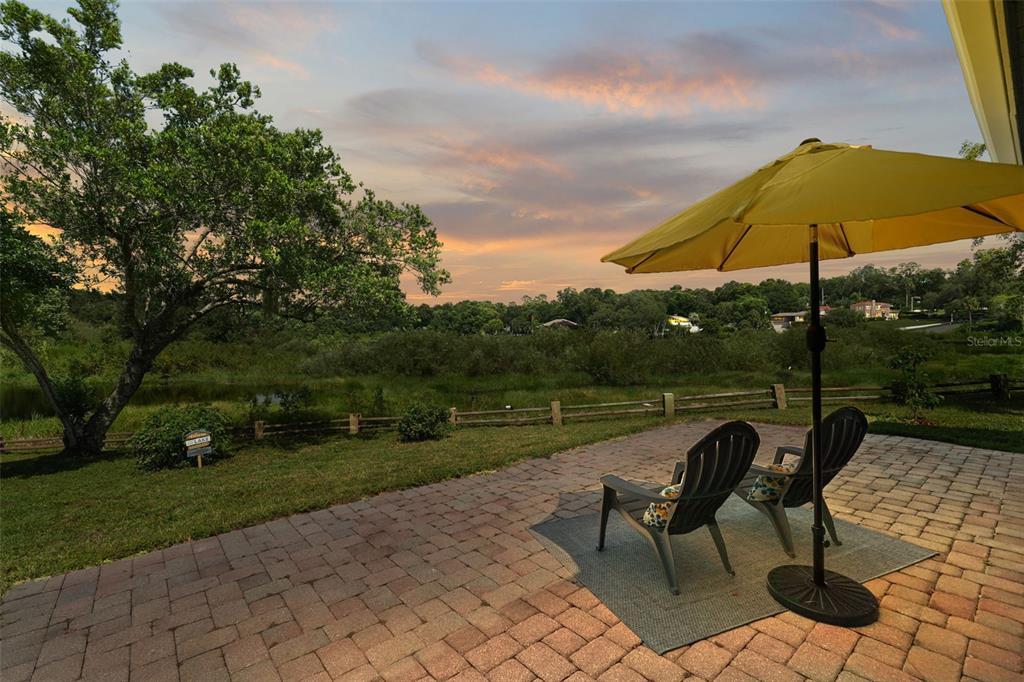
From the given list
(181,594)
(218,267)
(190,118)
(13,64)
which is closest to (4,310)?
(218,267)

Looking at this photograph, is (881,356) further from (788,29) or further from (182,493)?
(182,493)

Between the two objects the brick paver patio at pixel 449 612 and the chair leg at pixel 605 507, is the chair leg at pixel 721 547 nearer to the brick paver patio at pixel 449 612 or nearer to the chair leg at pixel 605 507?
the brick paver patio at pixel 449 612

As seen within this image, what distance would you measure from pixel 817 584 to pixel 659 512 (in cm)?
98

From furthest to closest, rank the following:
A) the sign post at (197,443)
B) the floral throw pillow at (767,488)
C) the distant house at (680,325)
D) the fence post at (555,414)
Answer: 1. the distant house at (680,325)
2. the fence post at (555,414)
3. the sign post at (197,443)
4. the floral throw pillow at (767,488)

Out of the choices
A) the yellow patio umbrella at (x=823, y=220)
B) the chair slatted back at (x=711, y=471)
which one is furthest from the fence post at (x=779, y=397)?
the chair slatted back at (x=711, y=471)

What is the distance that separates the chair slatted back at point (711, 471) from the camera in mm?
2816

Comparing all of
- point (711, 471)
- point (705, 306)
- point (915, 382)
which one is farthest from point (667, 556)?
point (705, 306)

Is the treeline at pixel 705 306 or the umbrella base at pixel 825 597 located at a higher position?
the treeline at pixel 705 306

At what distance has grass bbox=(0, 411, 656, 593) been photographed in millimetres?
4211

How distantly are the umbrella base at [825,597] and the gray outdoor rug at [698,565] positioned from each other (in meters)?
0.09

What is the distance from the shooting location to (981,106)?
10.2 ft

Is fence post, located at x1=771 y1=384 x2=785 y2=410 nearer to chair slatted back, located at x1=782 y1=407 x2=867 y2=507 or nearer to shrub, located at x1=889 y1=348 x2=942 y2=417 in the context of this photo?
shrub, located at x1=889 y1=348 x2=942 y2=417

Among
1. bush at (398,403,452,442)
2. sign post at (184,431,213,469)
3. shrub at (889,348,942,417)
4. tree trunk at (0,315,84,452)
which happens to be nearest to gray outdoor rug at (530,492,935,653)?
bush at (398,403,452,442)

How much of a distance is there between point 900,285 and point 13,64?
75164 mm
